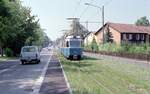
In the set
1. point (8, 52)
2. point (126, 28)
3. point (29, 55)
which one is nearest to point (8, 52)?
point (8, 52)

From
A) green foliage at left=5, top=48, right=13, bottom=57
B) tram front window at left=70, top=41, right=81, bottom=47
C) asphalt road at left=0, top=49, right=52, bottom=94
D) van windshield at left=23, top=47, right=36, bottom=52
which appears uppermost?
tram front window at left=70, top=41, right=81, bottom=47

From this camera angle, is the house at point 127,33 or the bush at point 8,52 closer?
the bush at point 8,52

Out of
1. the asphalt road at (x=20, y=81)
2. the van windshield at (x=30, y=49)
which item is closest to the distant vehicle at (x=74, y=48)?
the van windshield at (x=30, y=49)

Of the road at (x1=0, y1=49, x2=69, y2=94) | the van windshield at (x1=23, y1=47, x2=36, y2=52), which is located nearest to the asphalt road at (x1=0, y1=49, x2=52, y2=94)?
the road at (x1=0, y1=49, x2=69, y2=94)

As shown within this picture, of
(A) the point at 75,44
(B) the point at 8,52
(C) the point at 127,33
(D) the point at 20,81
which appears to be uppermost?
(C) the point at 127,33

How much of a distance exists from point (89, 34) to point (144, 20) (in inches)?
1673

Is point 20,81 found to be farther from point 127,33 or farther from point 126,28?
point 126,28

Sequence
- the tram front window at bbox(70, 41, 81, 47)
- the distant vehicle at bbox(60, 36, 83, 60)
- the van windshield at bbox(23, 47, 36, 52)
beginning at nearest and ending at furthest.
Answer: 1. the van windshield at bbox(23, 47, 36, 52)
2. the distant vehicle at bbox(60, 36, 83, 60)
3. the tram front window at bbox(70, 41, 81, 47)

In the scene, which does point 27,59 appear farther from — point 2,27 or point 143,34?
point 143,34

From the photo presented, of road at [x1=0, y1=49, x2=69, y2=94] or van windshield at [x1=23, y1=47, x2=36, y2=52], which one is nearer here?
road at [x1=0, y1=49, x2=69, y2=94]

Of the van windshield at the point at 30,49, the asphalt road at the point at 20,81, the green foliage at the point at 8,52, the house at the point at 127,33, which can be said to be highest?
the house at the point at 127,33

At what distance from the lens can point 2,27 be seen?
62.5 metres

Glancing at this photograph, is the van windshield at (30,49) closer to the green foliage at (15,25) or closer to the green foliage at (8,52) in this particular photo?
the green foliage at (15,25)

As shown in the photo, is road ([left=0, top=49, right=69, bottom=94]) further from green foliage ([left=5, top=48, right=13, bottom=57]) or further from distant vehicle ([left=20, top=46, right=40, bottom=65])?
green foliage ([left=5, top=48, right=13, bottom=57])
